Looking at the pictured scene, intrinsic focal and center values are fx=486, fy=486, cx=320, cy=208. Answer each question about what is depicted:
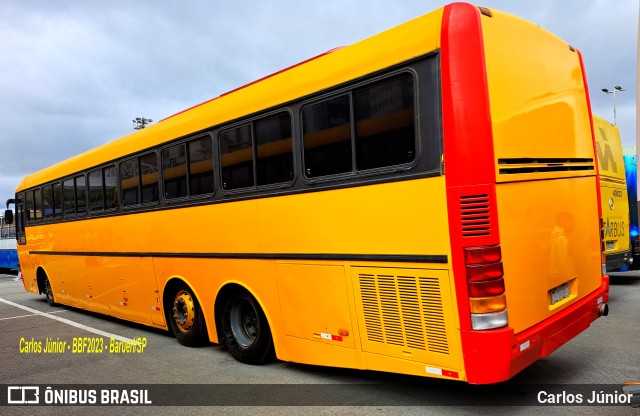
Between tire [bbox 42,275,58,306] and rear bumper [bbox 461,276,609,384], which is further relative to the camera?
tire [bbox 42,275,58,306]

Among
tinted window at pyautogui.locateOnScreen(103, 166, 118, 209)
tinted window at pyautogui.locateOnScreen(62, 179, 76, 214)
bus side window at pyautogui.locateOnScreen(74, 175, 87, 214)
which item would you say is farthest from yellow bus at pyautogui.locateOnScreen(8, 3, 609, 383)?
tinted window at pyautogui.locateOnScreen(62, 179, 76, 214)

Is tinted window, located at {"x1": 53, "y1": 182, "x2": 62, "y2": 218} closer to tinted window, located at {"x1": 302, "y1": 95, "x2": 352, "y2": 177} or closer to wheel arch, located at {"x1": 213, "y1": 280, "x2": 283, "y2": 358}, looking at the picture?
wheel arch, located at {"x1": 213, "y1": 280, "x2": 283, "y2": 358}

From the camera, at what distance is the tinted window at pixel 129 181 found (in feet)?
25.1

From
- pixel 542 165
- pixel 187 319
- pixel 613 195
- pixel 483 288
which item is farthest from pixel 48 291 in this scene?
pixel 613 195

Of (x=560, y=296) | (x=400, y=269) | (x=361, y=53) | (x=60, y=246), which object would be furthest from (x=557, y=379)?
(x=60, y=246)

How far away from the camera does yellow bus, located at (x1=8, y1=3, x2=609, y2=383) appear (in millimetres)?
3588

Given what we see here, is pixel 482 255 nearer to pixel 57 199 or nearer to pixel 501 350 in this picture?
pixel 501 350

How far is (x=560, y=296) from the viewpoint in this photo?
4250 millimetres

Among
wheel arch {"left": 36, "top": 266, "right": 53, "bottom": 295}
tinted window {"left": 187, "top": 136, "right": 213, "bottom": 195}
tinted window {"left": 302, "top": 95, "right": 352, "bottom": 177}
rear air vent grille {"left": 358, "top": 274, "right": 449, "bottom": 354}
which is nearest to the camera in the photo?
rear air vent grille {"left": 358, "top": 274, "right": 449, "bottom": 354}

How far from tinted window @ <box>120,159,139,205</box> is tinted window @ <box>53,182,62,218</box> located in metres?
3.13

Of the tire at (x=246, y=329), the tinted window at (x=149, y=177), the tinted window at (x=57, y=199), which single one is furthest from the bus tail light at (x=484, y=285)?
the tinted window at (x=57, y=199)

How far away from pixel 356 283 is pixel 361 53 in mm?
2047

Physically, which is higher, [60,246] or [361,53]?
[361,53]

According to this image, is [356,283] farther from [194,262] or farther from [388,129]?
[194,262]
